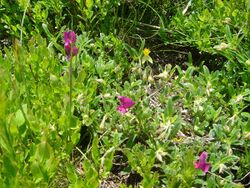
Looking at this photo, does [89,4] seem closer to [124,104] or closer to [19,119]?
[124,104]

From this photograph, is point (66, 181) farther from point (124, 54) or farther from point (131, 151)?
point (124, 54)

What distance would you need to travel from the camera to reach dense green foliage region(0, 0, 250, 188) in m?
1.46

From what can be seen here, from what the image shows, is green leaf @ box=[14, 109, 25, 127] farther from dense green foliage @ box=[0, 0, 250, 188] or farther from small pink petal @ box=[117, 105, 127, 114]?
small pink petal @ box=[117, 105, 127, 114]

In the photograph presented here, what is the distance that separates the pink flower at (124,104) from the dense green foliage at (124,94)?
0.02m

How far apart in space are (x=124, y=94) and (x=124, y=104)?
10 centimetres

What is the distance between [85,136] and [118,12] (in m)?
0.76

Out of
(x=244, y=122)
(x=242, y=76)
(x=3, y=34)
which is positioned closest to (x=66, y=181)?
(x=244, y=122)

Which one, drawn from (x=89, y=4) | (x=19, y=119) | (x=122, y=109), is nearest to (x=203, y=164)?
(x=122, y=109)

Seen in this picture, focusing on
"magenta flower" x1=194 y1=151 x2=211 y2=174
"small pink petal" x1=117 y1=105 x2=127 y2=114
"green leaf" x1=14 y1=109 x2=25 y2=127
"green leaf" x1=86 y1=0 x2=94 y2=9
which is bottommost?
"magenta flower" x1=194 y1=151 x2=211 y2=174

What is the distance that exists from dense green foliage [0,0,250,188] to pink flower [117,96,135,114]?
22 millimetres

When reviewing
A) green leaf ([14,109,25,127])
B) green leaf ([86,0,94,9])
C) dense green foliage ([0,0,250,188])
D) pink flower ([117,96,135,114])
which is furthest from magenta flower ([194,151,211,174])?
green leaf ([86,0,94,9])

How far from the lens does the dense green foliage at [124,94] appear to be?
1463 millimetres

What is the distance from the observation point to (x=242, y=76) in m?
1.88

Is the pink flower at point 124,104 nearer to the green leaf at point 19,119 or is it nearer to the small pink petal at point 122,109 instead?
the small pink petal at point 122,109
